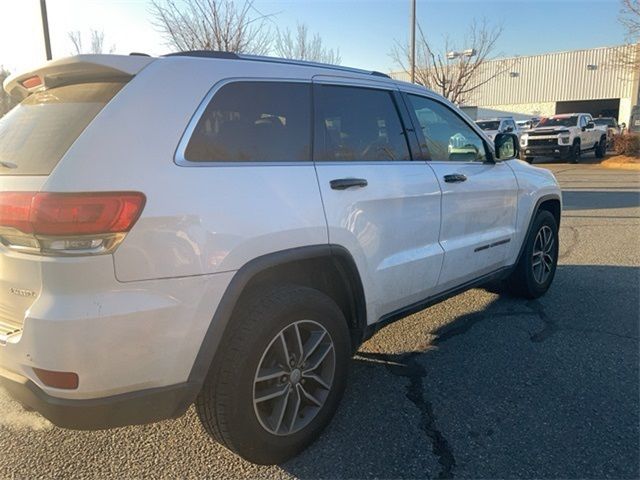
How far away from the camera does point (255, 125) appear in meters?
2.47

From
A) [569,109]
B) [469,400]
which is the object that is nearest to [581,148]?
[469,400]

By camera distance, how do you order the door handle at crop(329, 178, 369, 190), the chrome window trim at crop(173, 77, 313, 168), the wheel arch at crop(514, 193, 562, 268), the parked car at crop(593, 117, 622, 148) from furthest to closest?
the parked car at crop(593, 117, 622, 148) → the wheel arch at crop(514, 193, 562, 268) → the door handle at crop(329, 178, 369, 190) → the chrome window trim at crop(173, 77, 313, 168)

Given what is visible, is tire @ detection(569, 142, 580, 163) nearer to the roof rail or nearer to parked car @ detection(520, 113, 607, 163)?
parked car @ detection(520, 113, 607, 163)

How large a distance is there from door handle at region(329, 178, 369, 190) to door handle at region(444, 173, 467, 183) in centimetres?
86

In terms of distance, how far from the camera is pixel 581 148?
73.2ft

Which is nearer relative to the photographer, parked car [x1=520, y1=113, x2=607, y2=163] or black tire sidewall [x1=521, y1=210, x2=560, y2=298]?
black tire sidewall [x1=521, y1=210, x2=560, y2=298]

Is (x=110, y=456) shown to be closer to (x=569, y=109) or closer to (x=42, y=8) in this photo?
(x=42, y=8)

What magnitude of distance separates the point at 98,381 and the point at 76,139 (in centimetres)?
93

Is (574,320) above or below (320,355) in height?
below

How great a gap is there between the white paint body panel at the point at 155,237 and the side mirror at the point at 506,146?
2.00 metres

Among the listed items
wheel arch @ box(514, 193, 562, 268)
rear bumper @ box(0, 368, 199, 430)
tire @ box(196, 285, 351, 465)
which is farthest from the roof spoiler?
wheel arch @ box(514, 193, 562, 268)

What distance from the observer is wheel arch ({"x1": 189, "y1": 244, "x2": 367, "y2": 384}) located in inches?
84.6

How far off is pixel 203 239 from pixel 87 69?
2.96 feet

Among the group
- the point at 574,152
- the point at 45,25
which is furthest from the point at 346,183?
the point at 574,152
